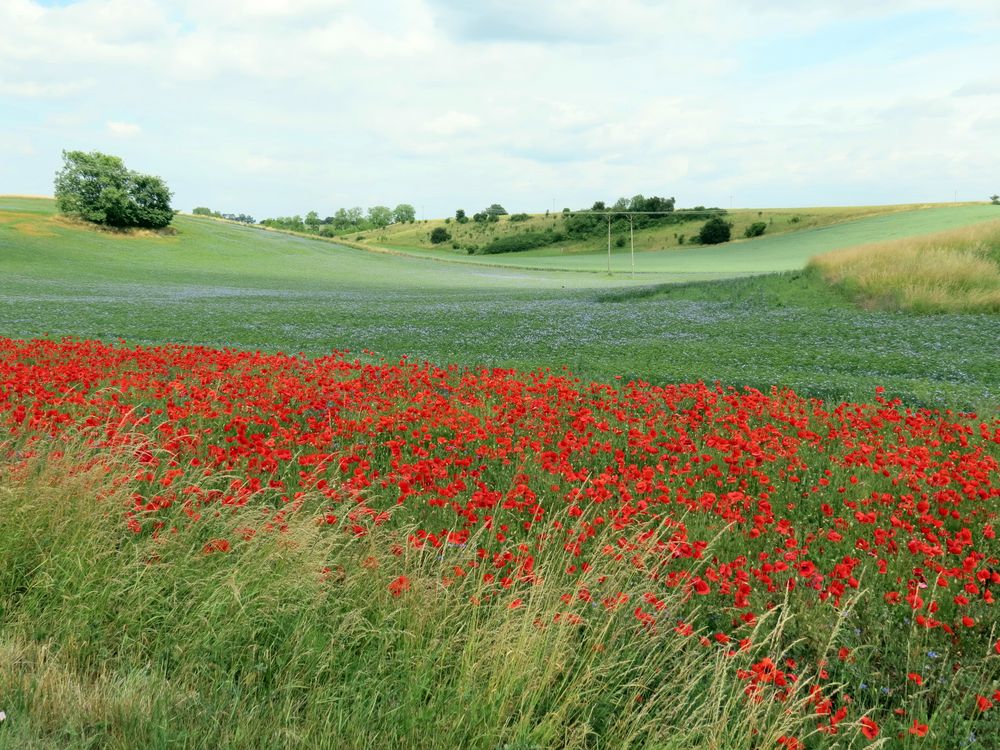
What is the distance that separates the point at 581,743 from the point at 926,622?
2.31m

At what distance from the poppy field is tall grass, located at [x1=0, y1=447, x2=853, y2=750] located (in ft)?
0.11

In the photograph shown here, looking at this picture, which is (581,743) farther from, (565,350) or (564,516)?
(565,350)

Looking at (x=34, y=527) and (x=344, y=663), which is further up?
(x=34, y=527)

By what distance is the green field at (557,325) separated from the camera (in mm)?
14633

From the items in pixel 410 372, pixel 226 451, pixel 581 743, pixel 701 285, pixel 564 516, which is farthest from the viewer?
pixel 701 285

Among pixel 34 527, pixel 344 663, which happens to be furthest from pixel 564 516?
pixel 34 527

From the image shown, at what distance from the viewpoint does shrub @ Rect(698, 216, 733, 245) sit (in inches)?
4055

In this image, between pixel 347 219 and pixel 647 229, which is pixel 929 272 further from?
pixel 347 219

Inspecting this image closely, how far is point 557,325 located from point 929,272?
1411 cm

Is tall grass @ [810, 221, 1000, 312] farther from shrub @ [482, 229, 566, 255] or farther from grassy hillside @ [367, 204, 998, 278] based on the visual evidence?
shrub @ [482, 229, 566, 255]

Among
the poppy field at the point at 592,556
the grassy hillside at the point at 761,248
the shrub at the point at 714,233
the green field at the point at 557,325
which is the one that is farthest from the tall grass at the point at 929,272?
the shrub at the point at 714,233

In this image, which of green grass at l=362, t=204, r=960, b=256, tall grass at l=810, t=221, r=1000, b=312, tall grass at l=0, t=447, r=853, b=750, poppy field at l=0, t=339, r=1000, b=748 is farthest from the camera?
green grass at l=362, t=204, r=960, b=256

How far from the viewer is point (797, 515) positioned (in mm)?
6789

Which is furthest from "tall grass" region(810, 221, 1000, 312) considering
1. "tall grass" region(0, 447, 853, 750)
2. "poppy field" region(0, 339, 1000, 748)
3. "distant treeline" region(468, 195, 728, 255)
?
"distant treeline" region(468, 195, 728, 255)
